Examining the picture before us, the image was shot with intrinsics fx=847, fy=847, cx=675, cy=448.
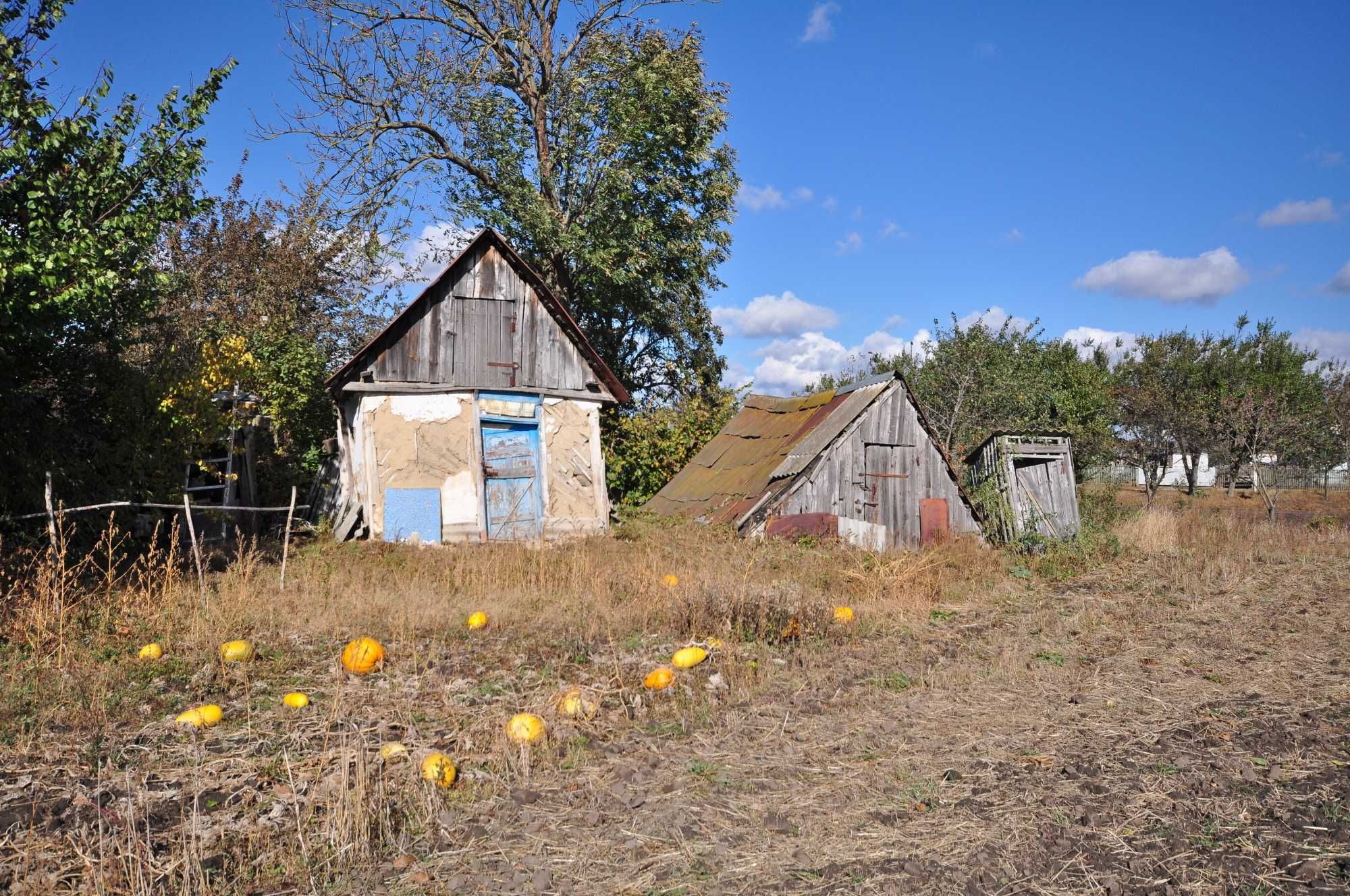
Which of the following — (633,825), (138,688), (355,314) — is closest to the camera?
(633,825)

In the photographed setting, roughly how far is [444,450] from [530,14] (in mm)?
14325

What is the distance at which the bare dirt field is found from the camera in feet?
14.0

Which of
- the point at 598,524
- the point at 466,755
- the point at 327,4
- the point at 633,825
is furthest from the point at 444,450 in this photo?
the point at 327,4

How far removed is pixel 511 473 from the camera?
16.1 meters

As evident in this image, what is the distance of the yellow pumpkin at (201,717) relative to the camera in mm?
6199

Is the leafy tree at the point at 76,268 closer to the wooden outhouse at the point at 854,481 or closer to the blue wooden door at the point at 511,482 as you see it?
the blue wooden door at the point at 511,482

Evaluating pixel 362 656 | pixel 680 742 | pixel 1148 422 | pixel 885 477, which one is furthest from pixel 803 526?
pixel 1148 422

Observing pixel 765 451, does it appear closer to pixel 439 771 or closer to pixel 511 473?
pixel 511 473

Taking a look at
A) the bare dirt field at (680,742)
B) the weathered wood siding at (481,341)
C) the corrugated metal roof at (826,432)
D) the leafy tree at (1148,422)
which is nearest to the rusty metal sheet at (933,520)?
the corrugated metal roof at (826,432)

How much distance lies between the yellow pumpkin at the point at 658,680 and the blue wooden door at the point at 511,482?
8889 millimetres

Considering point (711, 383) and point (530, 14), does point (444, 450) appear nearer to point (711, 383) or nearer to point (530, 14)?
point (711, 383)

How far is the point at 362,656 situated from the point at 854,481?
990cm

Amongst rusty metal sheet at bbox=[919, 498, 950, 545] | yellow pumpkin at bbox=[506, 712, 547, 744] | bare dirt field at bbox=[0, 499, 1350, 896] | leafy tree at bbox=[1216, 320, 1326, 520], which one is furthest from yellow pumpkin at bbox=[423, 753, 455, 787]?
leafy tree at bbox=[1216, 320, 1326, 520]

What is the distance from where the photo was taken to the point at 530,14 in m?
23.4
